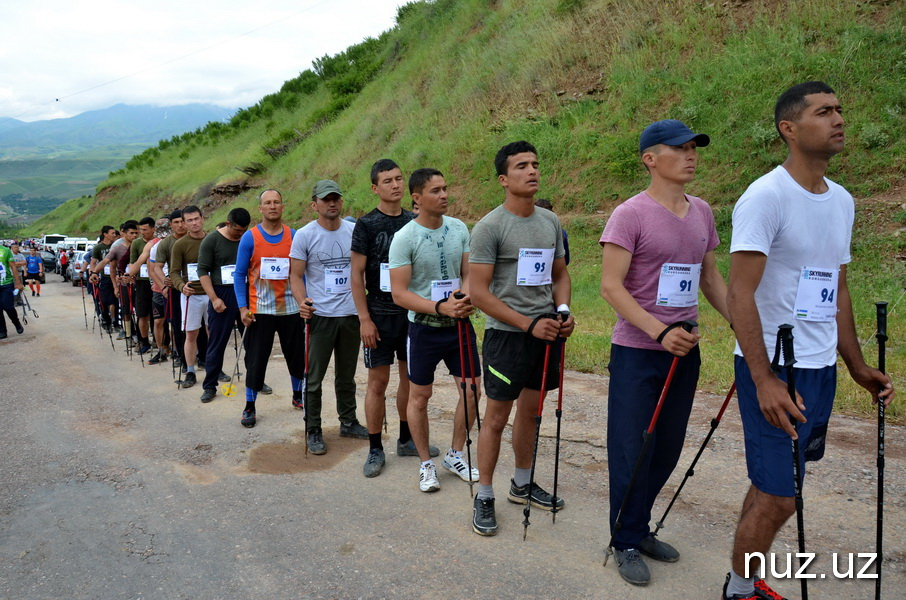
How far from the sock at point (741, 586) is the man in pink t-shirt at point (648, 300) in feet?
1.51

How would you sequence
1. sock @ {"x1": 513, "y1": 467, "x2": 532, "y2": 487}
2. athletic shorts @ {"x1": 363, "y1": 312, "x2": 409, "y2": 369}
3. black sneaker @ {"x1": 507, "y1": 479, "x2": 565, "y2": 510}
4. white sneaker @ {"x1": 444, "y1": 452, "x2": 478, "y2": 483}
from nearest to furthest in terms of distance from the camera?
black sneaker @ {"x1": 507, "y1": 479, "x2": 565, "y2": 510} → sock @ {"x1": 513, "y1": 467, "x2": 532, "y2": 487} → white sneaker @ {"x1": 444, "y1": 452, "x2": 478, "y2": 483} → athletic shorts @ {"x1": 363, "y1": 312, "x2": 409, "y2": 369}

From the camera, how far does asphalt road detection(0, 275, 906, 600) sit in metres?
3.61

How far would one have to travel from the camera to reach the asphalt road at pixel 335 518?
142 inches

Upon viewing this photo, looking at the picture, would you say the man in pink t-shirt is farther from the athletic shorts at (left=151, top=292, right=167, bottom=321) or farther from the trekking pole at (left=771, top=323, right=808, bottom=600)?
the athletic shorts at (left=151, top=292, right=167, bottom=321)

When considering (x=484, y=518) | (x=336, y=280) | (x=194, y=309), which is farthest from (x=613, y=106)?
(x=484, y=518)

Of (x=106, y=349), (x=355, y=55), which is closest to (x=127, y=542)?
(x=106, y=349)

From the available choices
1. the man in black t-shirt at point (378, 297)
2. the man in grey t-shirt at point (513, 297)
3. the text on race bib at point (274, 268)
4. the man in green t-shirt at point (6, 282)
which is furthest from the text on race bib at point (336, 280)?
the man in green t-shirt at point (6, 282)

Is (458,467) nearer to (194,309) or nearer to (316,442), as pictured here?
(316,442)

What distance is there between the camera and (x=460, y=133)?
19594 millimetres

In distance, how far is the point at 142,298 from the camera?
1086cm

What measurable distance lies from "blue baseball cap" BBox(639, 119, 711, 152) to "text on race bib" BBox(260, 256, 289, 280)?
4.27 m

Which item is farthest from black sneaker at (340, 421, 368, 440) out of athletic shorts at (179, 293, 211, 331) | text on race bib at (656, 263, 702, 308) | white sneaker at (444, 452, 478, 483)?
text on race bib at (656, 263, 702, 308)

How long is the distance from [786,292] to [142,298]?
33.4ft

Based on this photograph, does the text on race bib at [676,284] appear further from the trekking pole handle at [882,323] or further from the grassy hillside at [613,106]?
the grassy hillside at [613,106]
